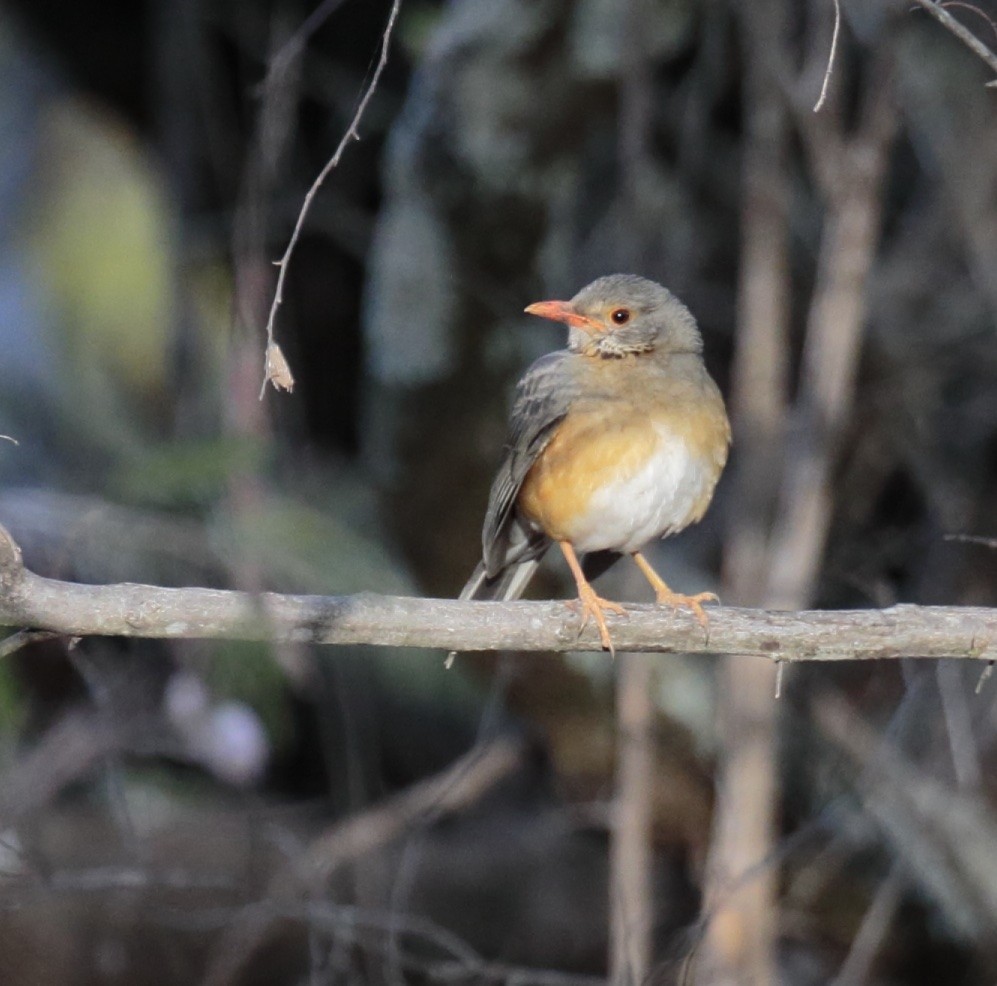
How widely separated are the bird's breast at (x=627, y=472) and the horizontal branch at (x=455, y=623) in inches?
27.0

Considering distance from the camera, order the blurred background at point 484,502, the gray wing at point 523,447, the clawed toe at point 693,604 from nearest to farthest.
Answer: the clawed toe at point 693,604 < the gray wing at point 523,447 < the blurred background at point 484,502

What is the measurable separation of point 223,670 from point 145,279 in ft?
7.11

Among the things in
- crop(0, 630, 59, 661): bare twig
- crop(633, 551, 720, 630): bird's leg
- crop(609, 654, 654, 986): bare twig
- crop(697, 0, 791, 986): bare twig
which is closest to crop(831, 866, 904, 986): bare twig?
crop(697, 0, 791, 986): bare twig

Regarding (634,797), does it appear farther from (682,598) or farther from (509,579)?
(682,598)

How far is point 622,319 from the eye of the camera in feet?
15.1

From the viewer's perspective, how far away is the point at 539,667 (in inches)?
236

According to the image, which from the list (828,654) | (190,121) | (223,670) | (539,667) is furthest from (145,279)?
(828,654)

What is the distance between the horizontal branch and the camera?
305 centimetres

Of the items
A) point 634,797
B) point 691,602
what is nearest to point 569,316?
point 691,602

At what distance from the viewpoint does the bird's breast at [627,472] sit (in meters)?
4.25

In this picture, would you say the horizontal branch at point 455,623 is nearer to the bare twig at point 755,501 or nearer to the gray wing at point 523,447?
the gray wing at point 523,447

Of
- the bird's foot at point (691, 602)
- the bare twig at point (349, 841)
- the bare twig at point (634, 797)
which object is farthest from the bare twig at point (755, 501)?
the bird's foot at point (691, 602)

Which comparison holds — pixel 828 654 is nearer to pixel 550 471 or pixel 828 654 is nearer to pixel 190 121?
pixel 550 471

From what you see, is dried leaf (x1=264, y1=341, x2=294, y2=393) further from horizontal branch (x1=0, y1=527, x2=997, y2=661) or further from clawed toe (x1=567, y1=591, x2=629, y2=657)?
clawed toe (x1=567, y1=591, x2=629, y2=657)
